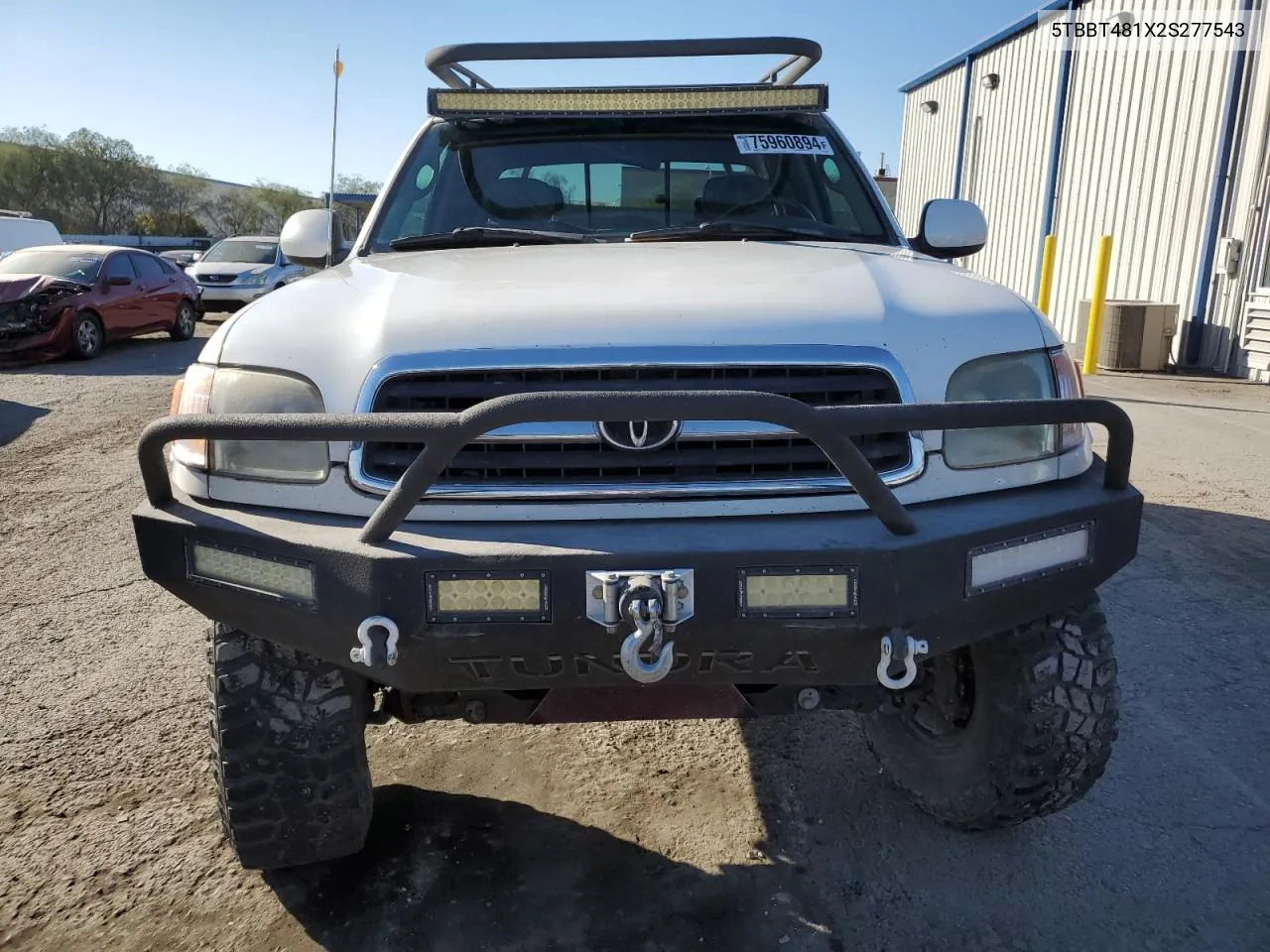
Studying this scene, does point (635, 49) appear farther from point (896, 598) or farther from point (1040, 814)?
point (1040, 814)

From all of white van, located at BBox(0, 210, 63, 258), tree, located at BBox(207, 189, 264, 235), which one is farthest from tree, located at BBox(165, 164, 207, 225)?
white van, located at BBox(0, 210, 63, 258)

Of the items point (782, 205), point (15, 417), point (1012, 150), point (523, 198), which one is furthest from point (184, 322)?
point (782, 205)

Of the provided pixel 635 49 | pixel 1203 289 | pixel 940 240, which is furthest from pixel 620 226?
pixel 1203 289

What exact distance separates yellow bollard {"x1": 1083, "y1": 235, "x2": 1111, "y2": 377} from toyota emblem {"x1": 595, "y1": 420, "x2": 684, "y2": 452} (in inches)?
425

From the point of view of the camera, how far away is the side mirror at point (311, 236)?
3.48 metres

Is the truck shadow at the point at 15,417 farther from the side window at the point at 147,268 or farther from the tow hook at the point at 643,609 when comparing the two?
the tow hook at the point at 643,609

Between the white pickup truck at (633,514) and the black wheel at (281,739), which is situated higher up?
the white pickup truck at (633,514)

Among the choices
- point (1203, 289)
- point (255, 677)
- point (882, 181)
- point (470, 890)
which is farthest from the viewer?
point (882, 181)

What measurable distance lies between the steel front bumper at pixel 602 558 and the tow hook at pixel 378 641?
2 centimetres

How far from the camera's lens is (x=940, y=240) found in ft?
11.1

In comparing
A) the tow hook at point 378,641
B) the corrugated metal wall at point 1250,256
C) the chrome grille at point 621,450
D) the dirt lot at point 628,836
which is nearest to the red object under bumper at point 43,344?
the dirt lot at point 628,836

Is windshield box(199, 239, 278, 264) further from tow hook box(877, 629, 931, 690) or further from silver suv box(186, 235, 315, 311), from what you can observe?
tow hook box(877, 629, 931, 690)

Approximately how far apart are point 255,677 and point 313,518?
1.41 feet

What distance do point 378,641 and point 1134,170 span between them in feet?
44.5
